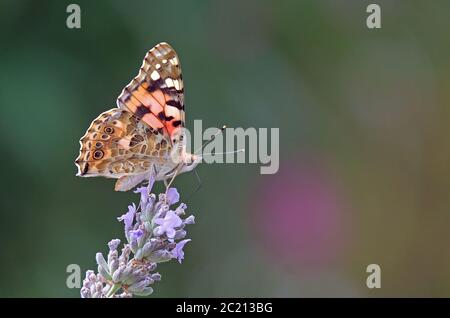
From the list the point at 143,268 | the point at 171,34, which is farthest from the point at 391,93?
the point at 143,268

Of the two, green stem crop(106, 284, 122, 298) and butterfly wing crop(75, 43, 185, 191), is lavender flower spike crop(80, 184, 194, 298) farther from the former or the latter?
butterfly wing crop(75, 43, 185, 191)

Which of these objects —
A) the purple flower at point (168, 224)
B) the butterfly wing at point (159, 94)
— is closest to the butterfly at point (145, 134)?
the butterfly wing at point (159, 94)

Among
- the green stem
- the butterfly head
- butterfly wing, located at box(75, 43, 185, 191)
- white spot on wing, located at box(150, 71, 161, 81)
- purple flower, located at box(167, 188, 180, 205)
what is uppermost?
white spot on wing, located at box(150, 71, 161, 81)

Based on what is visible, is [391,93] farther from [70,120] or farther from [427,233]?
[70,120]

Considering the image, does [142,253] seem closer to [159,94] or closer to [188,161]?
[188,161]

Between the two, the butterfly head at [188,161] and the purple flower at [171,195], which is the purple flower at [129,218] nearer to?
the purple flower at [171,195]

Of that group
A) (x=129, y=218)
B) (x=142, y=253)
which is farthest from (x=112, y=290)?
(x=129, y=218)

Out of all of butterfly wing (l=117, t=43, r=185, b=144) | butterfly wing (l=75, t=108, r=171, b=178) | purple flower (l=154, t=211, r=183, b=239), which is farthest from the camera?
butterfly wing (l=117, t=43, r=185, b=144)

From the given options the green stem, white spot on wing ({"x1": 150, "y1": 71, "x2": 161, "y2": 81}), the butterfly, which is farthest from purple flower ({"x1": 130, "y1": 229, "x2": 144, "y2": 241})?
white spot on wing ({"x1": 150, "y1": 71, "x2": 161, "y2": 81})
